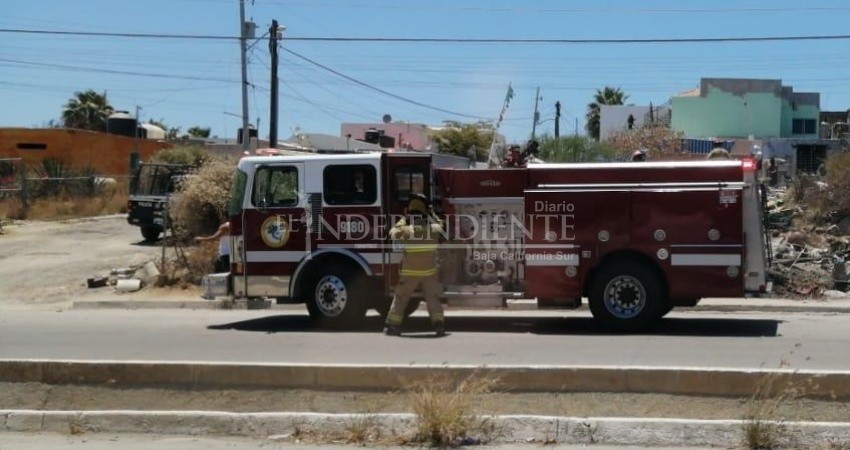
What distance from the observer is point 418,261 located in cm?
1203

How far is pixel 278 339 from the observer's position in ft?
40.1

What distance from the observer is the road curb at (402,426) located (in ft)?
23.1

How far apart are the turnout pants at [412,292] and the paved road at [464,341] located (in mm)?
310

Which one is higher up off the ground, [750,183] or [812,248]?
[750,183]

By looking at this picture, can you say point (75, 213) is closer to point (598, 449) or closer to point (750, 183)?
point (750, 183)

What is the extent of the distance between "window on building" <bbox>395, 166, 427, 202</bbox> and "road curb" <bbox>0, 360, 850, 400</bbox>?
460cm

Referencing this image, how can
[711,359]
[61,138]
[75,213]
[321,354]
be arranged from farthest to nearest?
[61,138] → [75,213] → [321,354] → [711,359]

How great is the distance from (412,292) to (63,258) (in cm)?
1337

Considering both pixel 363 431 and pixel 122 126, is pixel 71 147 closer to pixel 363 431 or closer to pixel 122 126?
pixel 122 126

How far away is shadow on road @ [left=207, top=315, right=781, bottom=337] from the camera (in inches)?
490

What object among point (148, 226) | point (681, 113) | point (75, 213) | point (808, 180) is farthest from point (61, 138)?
point (808, 180)

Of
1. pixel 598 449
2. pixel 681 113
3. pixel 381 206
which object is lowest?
pixel 598 449

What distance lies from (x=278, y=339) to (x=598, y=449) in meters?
6.05

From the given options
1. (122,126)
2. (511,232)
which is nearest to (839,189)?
(511,232)
